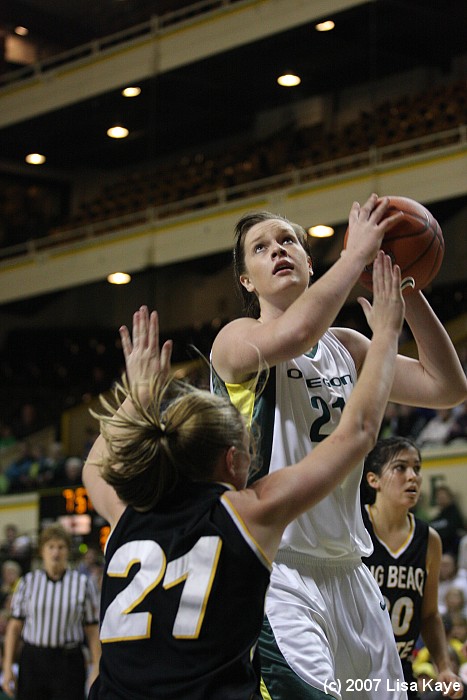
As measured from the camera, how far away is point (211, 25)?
1811 cm

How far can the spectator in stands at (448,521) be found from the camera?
36.0 ft

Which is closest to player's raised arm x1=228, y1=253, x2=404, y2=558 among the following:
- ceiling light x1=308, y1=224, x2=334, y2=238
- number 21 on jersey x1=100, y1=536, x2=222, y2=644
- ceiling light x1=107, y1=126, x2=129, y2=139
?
number 21 on jersey x1=100, y1=536, x2=222, y2=644

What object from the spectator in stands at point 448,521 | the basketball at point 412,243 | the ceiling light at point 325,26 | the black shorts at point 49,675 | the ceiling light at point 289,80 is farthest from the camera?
the ceiling light at point 289,80

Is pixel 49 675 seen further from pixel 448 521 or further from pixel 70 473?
pixel 70 473

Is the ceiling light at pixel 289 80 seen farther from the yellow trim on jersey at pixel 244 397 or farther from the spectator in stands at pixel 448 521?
the yellow trim on jersey at pixel 244 397

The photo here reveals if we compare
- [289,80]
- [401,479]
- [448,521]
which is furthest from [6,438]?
[401,479]

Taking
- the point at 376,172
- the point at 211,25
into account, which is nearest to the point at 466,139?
the point at 376,172

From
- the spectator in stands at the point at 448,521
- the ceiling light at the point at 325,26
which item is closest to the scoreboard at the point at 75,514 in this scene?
the spectator in stands at the point at 448,521

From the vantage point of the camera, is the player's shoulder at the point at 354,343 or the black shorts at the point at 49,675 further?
the black shorts at the point at 49,675

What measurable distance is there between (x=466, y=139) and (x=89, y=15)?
10301 millimetres

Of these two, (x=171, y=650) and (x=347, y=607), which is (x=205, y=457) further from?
(x=347, y=607)

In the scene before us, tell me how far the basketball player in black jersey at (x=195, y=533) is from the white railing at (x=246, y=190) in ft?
42.0

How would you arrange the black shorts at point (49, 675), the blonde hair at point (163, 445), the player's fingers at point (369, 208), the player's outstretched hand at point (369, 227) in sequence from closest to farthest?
the blonde hair at point (163, 445) < the player's outstretched hand at point (369, 227) < the player's fingers at point (369, 208) < the black shorts at point (49, 675)

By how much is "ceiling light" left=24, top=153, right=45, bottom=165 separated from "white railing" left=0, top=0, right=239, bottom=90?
1.65 metres
